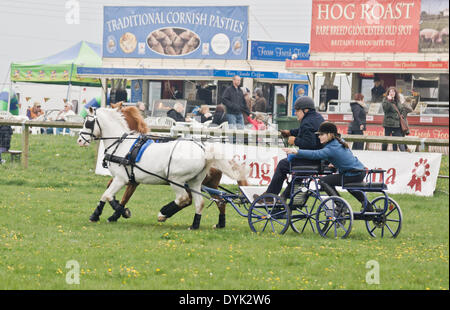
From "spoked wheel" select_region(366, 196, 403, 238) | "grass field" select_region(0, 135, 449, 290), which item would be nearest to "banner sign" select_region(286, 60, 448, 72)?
"grass field" select_region(0, 135, 449, 290)

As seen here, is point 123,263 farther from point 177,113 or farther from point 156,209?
point 177,113

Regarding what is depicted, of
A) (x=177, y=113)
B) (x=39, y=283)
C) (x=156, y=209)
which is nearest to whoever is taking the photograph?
(x=39, y=283)

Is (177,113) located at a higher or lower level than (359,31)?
lower

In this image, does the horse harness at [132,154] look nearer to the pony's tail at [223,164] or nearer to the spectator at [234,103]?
the pony's tail at [223,164]

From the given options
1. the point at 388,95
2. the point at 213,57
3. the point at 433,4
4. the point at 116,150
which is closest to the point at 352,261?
the point at 116,150

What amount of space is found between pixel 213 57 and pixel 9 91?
32.1 ft

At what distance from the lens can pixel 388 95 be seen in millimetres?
17328

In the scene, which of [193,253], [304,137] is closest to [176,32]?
[304,137]

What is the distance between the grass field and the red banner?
14313 mm

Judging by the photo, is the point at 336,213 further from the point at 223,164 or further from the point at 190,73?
the point at 190,73

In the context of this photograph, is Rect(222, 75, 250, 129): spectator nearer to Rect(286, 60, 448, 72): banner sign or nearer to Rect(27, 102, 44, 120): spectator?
Rect(286, 60, 448, 72): banner sign

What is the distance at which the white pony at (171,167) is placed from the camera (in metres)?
10.7

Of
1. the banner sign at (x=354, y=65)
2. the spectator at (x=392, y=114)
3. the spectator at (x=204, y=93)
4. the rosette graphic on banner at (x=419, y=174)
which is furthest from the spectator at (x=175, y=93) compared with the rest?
the rosette graphic on banner at (x=419, y=174)
